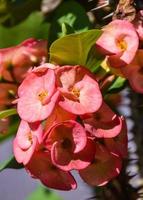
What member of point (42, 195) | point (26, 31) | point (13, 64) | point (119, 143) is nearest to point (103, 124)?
point (119, 143)

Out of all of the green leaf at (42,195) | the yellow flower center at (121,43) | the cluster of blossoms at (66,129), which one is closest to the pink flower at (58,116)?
the cluster of blossoms at (66,129)

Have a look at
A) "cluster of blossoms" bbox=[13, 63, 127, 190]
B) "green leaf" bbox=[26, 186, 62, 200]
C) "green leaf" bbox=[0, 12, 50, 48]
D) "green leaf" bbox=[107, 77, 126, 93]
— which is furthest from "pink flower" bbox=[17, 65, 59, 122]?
"green leaf" bbox=[26, 186, 62, 200]

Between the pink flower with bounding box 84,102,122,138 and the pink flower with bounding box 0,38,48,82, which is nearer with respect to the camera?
the pink flower with bounding box 84,102,122,138

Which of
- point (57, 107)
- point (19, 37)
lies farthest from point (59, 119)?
point (19, 37)

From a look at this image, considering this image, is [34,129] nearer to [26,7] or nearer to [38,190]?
[26,7]

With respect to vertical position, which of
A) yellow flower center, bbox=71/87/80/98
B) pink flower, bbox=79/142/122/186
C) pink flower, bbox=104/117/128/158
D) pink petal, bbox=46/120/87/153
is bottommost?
pink flower, bbox=79/142/122/186

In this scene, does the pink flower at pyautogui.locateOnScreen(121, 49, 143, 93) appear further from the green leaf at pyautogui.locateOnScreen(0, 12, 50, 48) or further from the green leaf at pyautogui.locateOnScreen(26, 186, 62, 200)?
the green leaf at pyautogui.locateOnScreen(26, 186, 62, 200)

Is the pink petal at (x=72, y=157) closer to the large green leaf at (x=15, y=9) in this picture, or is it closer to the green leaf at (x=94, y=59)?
the green leaf at (x=94, y=59)
